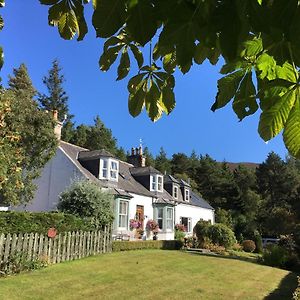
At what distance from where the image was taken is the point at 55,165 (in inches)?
1082

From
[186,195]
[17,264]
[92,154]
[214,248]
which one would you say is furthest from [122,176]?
[17,264]

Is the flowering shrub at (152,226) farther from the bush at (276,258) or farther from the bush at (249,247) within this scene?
the bush at (276,258)

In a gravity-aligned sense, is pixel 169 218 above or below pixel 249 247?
above

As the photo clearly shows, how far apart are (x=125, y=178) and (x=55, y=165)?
6961 millimetres

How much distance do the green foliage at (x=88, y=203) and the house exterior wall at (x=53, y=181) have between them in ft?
16.0

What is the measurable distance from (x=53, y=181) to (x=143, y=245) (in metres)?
7.42

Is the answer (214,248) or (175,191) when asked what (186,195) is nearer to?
(175,191)

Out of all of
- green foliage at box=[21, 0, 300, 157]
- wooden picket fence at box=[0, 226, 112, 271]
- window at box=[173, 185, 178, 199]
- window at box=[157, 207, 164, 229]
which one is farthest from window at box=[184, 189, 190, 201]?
green foliage at box=[21, 0, 300, 157]

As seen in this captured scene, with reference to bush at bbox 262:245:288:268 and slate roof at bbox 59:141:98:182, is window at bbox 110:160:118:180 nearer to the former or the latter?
slate roof at bbox 59:141:98:182

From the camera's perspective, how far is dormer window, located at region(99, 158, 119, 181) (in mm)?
28250

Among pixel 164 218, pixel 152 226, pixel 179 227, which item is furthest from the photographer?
pixel 179 227

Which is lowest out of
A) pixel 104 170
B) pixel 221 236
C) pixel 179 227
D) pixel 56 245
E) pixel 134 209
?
pixel 56 245

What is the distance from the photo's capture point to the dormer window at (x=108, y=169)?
28.2 meters

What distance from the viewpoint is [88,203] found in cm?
2108
